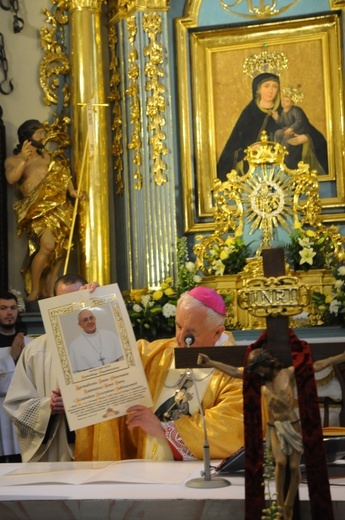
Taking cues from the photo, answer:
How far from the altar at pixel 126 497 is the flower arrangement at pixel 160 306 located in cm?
488

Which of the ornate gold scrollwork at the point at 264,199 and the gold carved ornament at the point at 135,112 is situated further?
the gold carved ornament at the point at 135,112

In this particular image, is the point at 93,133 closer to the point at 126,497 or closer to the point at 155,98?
the point at 155,98

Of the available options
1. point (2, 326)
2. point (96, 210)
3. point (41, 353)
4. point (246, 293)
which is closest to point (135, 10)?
point (96, 210)

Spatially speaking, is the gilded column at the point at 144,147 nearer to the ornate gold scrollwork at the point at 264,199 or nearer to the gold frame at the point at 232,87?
the gold frame at the point at 232,87

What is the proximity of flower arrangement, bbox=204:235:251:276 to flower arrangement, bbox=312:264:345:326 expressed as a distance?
807mm

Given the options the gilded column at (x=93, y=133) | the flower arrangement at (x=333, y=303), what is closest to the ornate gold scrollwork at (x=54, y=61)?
the gilded column at (x=93, y=133)

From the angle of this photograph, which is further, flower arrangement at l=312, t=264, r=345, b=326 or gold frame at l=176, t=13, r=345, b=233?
gold frame at l=176, t=13, r=345, b=233

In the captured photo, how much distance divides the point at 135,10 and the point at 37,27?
4.13 feet

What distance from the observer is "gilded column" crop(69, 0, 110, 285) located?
880cm

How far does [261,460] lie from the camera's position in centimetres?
248

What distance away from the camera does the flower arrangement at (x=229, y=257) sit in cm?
834

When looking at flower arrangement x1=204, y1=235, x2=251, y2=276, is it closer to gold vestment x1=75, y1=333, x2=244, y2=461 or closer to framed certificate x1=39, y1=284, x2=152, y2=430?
gold vestment x1=75, y1=333, x2=244, y2=461

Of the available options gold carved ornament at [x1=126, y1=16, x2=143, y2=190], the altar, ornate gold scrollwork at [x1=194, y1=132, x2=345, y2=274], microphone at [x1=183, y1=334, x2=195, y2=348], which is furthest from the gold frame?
the altar

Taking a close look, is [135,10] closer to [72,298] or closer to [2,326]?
[2,326]
